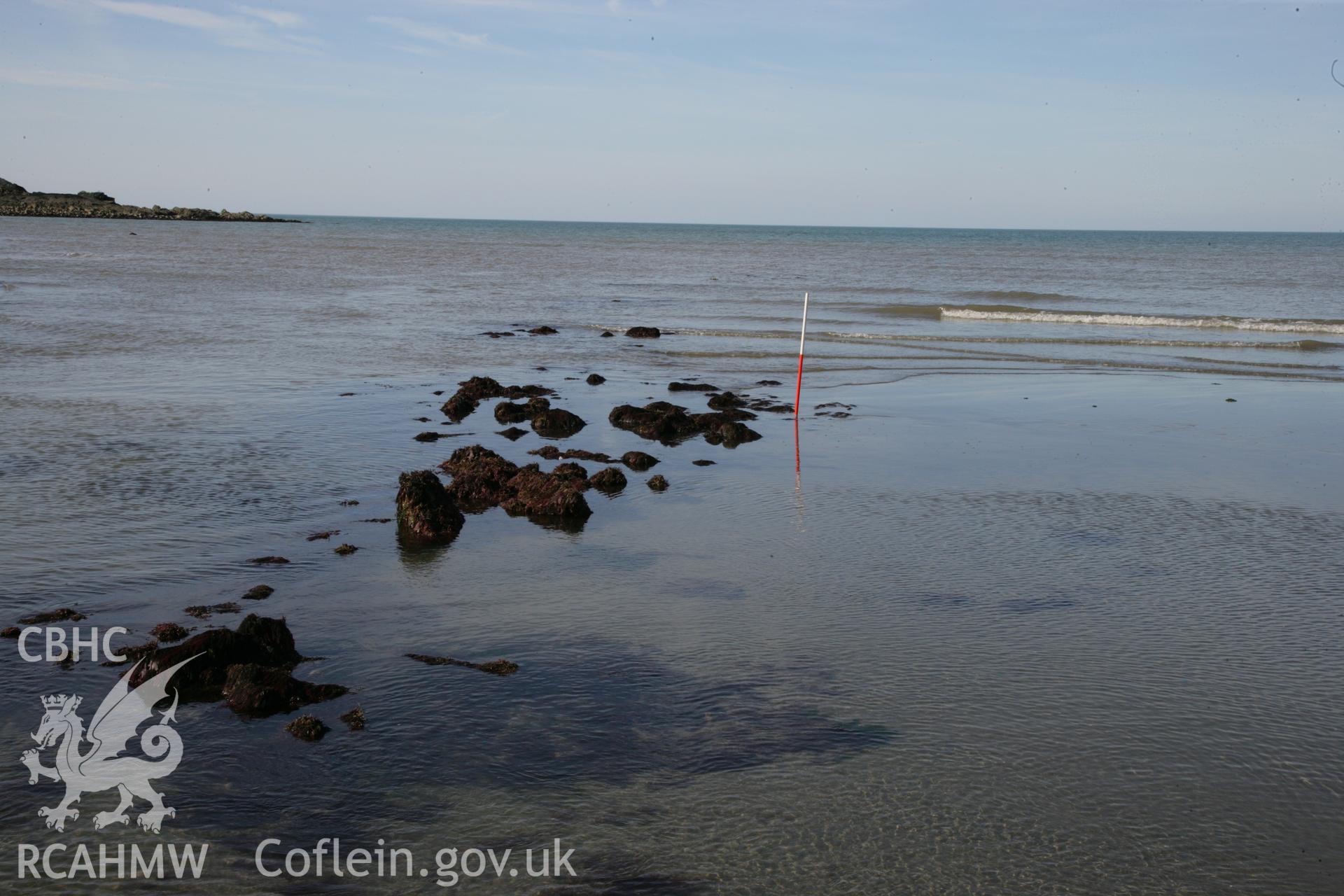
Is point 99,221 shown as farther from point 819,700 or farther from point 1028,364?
point 819,700

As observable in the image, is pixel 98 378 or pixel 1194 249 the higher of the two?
pixel 1194 249

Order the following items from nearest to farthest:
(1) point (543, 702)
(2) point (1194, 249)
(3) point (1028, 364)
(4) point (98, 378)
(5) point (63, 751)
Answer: (5) point (63, 751), (1) point (543, 702), (4) point (98, 378), (3) point (1028, 364), (2) point (1194, 249)


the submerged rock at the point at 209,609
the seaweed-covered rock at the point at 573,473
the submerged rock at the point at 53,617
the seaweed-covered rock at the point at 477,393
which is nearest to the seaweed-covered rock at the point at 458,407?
the seaweed-covered rock at the point at 477,393

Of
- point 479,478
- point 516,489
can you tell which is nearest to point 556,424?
point 479,478

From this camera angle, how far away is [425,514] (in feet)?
30.3

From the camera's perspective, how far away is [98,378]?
17.2m

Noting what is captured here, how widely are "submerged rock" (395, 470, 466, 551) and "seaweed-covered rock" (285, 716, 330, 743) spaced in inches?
140

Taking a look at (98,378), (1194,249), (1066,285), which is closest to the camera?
(98,378)

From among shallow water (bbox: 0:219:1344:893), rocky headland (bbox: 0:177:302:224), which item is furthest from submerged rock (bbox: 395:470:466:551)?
rocky headland (bbox: 0:177:302:224)

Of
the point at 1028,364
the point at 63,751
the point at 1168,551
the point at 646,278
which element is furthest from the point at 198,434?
the point at 646,278

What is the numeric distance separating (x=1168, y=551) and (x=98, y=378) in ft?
51.9

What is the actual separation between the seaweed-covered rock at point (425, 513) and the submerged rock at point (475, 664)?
8.62ft

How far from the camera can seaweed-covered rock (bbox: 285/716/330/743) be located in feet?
18.1

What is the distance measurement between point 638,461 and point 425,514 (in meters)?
3.42
